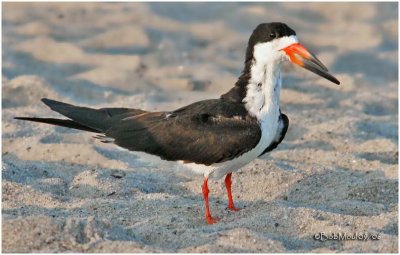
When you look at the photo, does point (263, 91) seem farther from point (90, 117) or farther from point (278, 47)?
point (90, 117)

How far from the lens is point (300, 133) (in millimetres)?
8445

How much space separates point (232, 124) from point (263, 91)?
345mm

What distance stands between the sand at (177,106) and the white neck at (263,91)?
27.1 inches

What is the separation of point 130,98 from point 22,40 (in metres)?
2.15

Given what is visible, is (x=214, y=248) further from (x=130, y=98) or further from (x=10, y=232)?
(x=130, y=98)

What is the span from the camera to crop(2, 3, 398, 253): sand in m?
5.30

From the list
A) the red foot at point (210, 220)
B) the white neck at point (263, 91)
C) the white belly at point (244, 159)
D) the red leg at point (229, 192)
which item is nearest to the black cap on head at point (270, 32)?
the white neck at point (263, 91)

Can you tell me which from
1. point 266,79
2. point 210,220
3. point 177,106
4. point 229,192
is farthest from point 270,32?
point 177,106

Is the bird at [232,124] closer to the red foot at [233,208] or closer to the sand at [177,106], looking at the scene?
the red foot at [233,208]

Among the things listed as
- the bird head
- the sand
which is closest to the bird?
the bird head

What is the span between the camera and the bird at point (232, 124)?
5.97m

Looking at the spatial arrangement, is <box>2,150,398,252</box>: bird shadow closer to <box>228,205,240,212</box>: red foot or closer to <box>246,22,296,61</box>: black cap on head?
<box>228,205,240,212</box>: red foot

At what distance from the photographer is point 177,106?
909 cm

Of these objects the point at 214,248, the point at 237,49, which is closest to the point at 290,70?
the point at 237,49
